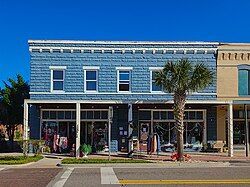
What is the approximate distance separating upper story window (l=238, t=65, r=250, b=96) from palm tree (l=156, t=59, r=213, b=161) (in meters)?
8.31

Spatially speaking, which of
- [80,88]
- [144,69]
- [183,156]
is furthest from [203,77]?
[80,88]

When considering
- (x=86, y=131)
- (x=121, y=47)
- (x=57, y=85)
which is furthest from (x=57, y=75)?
(x=121, y=47)

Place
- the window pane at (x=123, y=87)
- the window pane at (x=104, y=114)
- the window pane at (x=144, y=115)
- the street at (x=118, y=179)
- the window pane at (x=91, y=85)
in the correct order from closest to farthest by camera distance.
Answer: the street at (x=118, y=179)
the window pane at (x=91, y=85)
the window pane at (x=123, y=87)
the window pane at (x=104, y=114)
the window pane at (x=144, y=115)

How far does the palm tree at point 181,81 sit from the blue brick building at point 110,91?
5.51 metres

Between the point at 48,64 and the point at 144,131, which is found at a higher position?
Answer: the point at 48,64

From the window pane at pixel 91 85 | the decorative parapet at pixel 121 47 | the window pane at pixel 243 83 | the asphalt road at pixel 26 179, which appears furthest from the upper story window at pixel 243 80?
the asphalt road at pixel 26 179

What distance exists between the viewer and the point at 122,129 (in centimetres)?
3225

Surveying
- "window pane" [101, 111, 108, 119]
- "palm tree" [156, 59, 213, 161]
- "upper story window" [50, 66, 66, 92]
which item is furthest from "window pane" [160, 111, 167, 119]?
"palm tree" [156, 59, 213, 161]

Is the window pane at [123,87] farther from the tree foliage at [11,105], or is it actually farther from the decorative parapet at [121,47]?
the tree foliage at [11,105]

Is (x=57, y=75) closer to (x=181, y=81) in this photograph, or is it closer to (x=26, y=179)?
(x=181, y=81)

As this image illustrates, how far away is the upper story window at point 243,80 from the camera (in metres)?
32.8

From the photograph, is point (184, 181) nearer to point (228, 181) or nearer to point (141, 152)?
point (228, 181)

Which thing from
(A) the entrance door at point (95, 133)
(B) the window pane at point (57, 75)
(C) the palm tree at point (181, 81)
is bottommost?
(A) the entrance door at point (95, 133)

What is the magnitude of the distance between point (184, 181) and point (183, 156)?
9996mm
